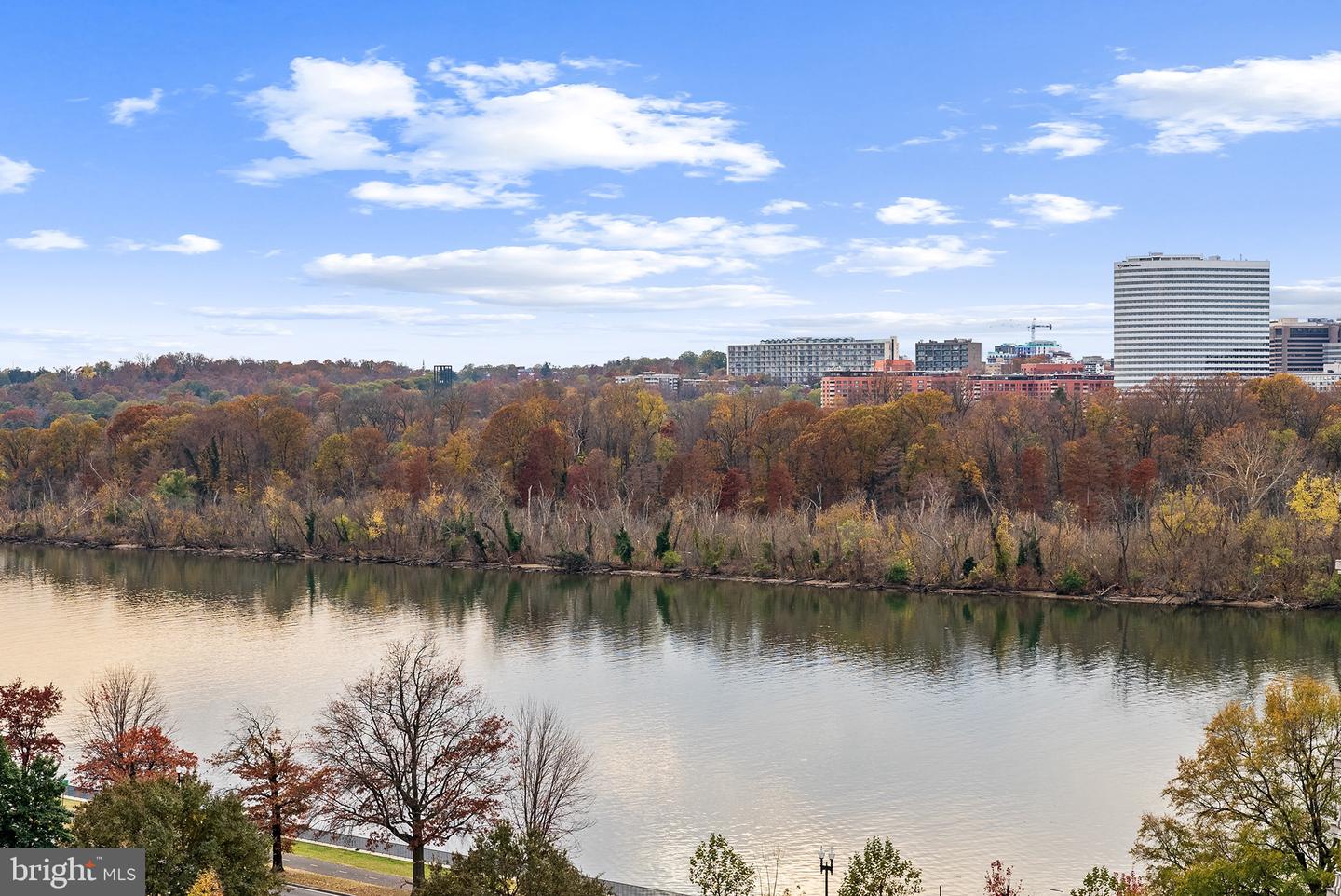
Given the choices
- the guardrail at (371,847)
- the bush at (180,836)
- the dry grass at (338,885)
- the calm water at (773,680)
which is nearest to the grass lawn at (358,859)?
the guardrail at (371,847)

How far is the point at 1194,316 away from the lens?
566 ft

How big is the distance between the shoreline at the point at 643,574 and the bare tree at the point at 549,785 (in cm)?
2958

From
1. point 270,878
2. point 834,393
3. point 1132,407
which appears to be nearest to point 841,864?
point 270,878

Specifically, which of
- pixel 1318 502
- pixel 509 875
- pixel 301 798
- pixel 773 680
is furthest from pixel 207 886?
pixel 1318 502

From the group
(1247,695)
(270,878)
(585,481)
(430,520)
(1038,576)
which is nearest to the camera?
(270,878)

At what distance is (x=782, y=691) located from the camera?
1656 inches

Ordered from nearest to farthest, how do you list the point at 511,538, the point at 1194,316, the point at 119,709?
the point at 119,709
the point at 511,538
the point at 1194,316

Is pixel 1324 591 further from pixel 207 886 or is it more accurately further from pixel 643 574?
pixel 207 886

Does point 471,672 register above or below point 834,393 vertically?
below

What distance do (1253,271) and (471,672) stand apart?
514 feet

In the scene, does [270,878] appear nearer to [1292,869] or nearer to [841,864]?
[841,864]

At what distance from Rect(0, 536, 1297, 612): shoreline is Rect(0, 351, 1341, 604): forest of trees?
396 mm

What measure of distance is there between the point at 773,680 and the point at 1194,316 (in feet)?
481

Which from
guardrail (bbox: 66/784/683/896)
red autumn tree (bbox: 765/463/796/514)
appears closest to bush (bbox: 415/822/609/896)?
guardrail (bbox: 66/784/683/896)
